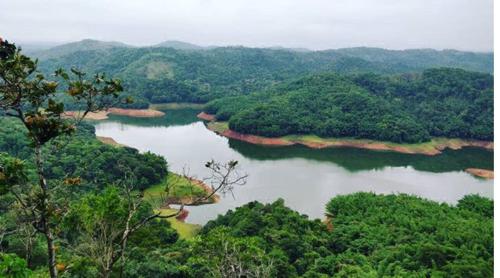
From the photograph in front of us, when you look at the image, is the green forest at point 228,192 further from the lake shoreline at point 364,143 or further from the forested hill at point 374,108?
the lake shoreline at point 364,143

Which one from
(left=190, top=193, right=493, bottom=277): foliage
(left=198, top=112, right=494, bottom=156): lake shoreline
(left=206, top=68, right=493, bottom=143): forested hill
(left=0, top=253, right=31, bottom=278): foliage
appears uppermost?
(left=0, top=253, right=31, bottom=278): foliage

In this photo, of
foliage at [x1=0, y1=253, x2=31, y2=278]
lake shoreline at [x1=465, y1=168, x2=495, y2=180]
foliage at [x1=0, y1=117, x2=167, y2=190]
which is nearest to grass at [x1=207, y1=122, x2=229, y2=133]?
foliage at [x1=0, y1=117, x2=167, y2=190]

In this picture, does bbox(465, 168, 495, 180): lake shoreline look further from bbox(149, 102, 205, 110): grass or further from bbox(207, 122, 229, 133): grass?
bbox(149, 102, 205, 110): grass

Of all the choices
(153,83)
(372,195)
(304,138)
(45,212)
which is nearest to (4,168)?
(45,212)

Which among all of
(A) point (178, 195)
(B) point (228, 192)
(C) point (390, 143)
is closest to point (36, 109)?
(B) point (228, 192)

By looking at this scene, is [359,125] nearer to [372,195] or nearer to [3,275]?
[372,195]

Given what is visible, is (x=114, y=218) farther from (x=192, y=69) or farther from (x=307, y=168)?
(x=192, y=69)

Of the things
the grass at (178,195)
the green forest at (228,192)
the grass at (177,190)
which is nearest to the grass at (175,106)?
the green forest at (228,192)
